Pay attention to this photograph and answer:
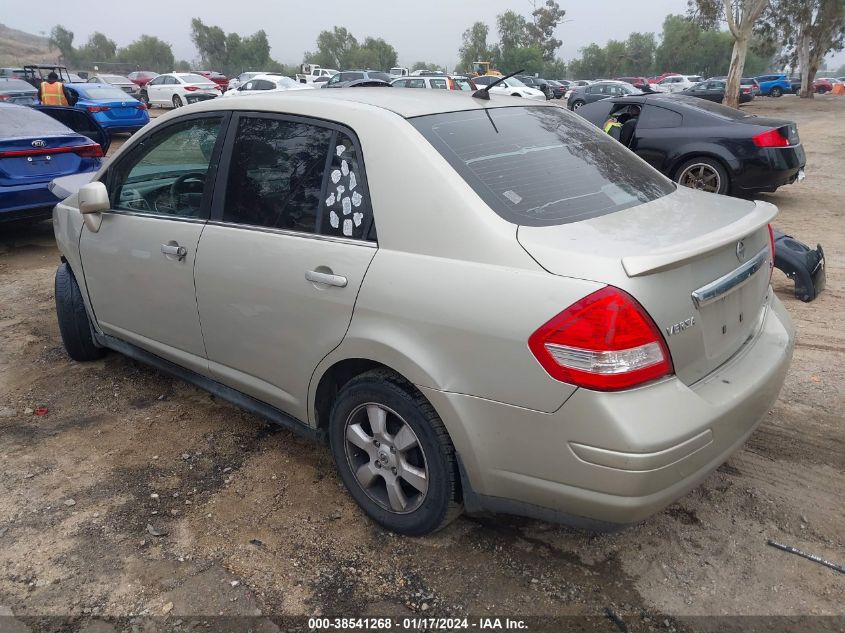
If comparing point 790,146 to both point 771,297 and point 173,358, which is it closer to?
point 771,297

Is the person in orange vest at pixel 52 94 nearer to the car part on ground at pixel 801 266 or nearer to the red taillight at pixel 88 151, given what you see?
the red taillight at pixel 88 151

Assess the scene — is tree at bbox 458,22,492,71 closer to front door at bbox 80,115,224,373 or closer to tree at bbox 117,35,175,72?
tree at bbox 117,35,175,72

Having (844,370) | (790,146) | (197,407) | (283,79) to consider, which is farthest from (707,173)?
(283,79)

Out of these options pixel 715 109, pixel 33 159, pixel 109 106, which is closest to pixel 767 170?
pixel 715 109

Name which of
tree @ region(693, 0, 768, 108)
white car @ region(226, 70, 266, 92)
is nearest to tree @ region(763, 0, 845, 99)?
tree @ region(693, 0, 768, 108)

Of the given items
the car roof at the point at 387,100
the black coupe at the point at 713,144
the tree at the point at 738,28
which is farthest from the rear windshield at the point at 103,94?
the tree at the point at 738,28

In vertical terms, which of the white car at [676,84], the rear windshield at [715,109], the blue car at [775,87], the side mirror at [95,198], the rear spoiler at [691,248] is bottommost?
the blue car at [775,87]

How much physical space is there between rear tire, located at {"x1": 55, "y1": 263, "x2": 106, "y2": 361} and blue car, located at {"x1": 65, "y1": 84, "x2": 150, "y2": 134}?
13535 millimetres

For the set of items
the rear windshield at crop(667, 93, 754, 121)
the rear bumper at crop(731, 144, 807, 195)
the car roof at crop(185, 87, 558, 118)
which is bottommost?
A: the rear bumper at crop(731, 144, 807, 195)

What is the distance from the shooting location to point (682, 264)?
2.10 metres

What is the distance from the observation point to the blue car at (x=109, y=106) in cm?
1617

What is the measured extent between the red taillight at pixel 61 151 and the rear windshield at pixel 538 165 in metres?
6.07

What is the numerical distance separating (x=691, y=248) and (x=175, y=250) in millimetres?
2335

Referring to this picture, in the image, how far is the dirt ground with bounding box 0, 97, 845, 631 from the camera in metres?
2.38
